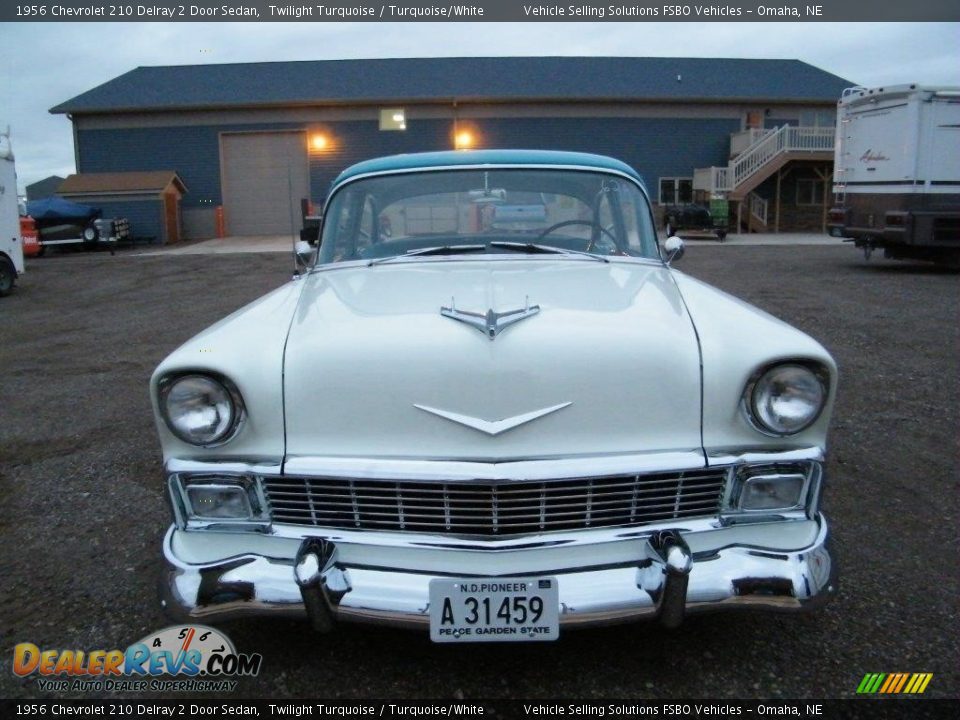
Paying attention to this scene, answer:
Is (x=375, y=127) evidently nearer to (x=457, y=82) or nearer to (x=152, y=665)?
(x=457, y=82)

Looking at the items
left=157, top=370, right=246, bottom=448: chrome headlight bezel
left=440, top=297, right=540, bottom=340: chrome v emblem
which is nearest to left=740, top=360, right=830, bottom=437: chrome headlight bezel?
left=440, top=297, right=540, bottom=340: chrome v emblem

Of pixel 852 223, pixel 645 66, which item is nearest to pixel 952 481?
pixel 852 223

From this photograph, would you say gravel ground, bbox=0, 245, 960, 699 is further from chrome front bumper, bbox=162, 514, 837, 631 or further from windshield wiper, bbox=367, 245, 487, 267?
windshield wiper, bbox=367, 245, 487, 267

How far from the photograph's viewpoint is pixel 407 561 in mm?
2303

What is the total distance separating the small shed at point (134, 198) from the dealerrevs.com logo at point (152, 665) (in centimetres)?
2544

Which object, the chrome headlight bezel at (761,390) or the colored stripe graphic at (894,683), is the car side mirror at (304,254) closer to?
the chrome headlight bezel at (761,390)

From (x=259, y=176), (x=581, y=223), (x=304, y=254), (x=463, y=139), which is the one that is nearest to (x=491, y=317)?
(x=581, y=223)

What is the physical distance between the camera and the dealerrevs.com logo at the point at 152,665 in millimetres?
2549

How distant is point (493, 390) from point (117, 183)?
89.3 feet

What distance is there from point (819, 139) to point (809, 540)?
84.3 feet

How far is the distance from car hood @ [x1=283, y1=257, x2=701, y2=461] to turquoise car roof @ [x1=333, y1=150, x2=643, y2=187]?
1.50 metres

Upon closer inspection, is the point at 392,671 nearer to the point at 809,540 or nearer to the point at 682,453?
the point at 682,453

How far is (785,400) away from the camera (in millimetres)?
2369

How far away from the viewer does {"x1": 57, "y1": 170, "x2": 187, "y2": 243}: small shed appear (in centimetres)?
2588
